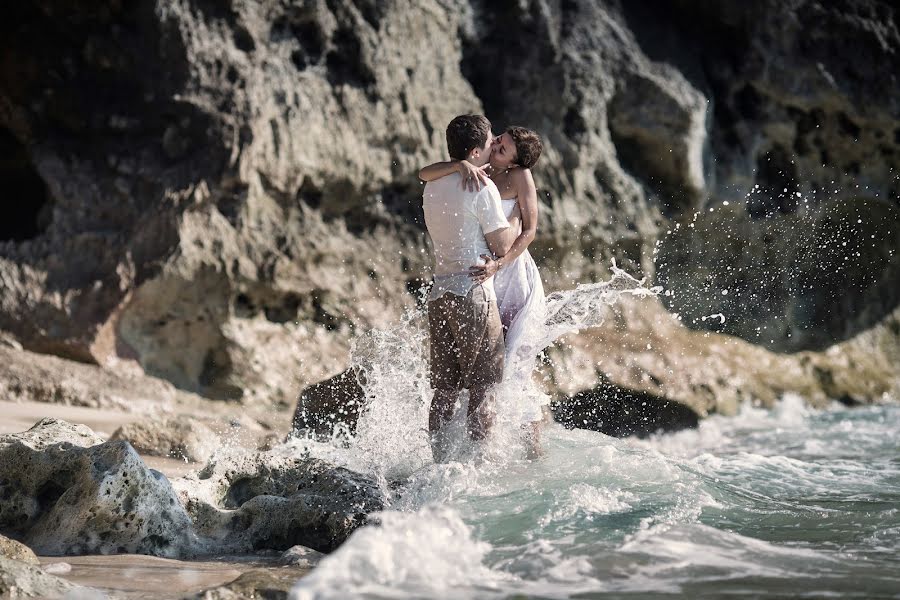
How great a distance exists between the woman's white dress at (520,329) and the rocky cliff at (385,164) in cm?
336

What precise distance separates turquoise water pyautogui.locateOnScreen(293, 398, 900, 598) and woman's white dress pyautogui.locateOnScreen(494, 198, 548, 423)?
0.67 ft

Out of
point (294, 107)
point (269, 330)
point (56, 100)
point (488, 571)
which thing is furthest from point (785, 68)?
point (488, 571)

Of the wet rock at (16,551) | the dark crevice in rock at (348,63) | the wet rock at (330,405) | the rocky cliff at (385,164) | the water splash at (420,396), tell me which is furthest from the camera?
the dark crevice in rock at (348,63)

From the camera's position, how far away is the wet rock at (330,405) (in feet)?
21.8

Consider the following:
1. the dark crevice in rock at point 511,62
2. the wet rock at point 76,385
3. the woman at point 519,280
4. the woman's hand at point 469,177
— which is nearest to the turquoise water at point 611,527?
the woman at point 519,280

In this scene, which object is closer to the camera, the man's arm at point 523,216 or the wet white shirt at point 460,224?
the wet white shirt at point 460,224

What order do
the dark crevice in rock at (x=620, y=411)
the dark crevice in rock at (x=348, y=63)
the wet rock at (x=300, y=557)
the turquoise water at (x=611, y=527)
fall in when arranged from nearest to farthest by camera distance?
the turquoise water at (x=611, y=527) < the wet rock at (x=300, y=557) < the dark crevice in rock at (x=348, y=63) < the dark crevice in rock at (x=620, y=411)

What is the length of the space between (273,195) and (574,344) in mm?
3115

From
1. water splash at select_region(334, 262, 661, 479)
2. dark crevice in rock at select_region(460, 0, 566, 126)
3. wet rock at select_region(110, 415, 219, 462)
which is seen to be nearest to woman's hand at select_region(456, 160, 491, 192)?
water splash at select_region(334, 262, 661, 479)

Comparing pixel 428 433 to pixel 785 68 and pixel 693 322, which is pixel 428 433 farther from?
pixel 785 68

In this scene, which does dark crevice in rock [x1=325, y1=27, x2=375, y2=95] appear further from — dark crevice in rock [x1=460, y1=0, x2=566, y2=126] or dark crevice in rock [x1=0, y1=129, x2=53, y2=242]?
dark crevice in rock [x1=0, y1=129, x2=53, y2=242]

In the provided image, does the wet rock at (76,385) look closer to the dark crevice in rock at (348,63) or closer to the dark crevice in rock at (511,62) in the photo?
the dark crevice in rock at (348,63)

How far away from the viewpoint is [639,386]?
948cm

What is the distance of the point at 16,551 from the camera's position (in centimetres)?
370
